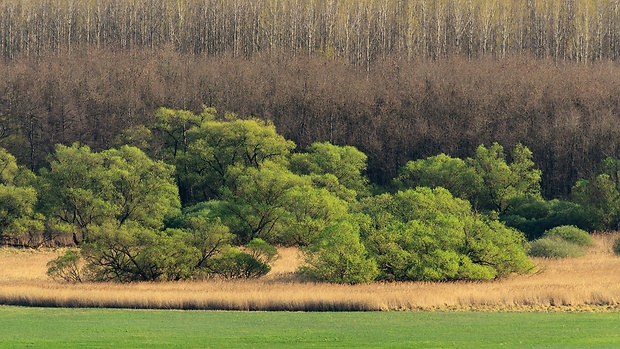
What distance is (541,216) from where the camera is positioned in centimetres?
8519

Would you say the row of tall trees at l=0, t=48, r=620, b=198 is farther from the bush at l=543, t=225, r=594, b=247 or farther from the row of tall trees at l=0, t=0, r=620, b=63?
the bush at l=543, t=225, r=594, b=247

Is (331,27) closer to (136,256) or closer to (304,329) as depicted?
(136,256)

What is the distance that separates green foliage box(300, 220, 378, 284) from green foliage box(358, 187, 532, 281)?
1.31 meters

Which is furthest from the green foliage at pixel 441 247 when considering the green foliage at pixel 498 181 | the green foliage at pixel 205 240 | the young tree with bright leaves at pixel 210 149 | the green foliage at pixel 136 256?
the young tree with bright leaves at pixel 210 149

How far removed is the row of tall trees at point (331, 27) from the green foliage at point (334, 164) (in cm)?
4745

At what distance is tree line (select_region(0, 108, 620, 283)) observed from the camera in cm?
5456

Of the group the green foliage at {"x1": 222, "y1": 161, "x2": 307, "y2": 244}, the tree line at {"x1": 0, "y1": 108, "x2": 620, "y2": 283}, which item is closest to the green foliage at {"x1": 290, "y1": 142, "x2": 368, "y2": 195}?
the tree line at {"x1": 0, "y1": 108, "x2": 620, "y2": 283}

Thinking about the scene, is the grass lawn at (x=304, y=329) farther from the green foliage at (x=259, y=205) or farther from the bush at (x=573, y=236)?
the bush at (x=573, y=236)

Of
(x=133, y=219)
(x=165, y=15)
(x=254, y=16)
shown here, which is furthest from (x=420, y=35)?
(x=133, y=219)

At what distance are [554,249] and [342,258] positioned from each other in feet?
71.5

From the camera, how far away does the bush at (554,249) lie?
225 feet

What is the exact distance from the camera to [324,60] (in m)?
138

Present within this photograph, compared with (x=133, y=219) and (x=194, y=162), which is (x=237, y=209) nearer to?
(x=133, y=219)

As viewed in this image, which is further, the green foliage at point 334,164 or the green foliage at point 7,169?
the green foliage at point 334,164
